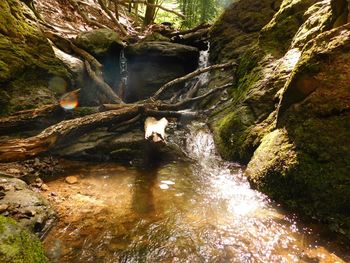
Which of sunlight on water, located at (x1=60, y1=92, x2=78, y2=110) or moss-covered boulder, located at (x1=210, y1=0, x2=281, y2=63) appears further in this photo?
moss-covered boulder, located at (x1=210, y1=0, x2=281, y2=63)

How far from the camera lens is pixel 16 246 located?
8.80ft

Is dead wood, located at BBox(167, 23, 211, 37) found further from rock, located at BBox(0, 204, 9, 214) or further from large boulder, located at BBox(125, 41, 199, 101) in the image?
rock, located at BBox(0, 204, 9, 214)

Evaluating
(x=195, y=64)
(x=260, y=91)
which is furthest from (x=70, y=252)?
(x=195, y=64)

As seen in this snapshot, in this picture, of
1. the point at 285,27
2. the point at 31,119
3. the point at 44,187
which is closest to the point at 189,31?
the point at 285,27

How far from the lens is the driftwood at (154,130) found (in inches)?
238

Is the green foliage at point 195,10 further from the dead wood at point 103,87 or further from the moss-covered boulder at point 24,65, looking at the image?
the moss-covered boulder at point 24,65

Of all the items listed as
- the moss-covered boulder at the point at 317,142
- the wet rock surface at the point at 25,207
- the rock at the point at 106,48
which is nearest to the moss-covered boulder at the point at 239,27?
the rock at the point at 106,48

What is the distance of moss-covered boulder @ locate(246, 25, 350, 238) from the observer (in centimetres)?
419

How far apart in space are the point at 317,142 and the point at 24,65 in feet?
22.9

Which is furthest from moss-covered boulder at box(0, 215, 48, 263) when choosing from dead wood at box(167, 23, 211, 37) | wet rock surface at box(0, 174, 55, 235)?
dead wood at box(167, 23, 211, 37)

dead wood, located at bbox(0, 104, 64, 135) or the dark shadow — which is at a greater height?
dead wood, located at bbox(0, 104, 64, 135)

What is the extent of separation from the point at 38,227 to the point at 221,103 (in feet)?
21.6

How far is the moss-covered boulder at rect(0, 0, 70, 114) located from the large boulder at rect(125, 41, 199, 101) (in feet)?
11.6

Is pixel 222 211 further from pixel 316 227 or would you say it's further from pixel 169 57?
pixel 169 57
